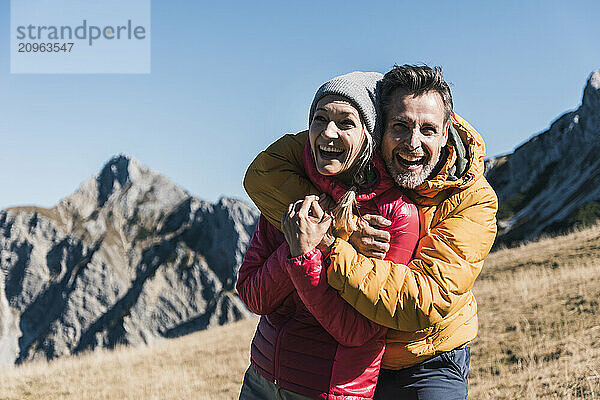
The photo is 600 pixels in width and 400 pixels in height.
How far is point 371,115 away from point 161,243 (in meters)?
132

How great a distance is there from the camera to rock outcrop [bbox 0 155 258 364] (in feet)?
376

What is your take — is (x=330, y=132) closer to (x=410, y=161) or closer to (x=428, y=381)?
(x=410, y=161)

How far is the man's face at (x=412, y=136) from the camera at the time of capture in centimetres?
307

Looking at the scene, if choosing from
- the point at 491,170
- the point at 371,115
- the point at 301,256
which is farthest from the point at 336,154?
the point at 491,170

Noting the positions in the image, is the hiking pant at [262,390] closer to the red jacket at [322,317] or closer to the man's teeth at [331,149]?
the red jacket at [322,317]

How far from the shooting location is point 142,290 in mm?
118688

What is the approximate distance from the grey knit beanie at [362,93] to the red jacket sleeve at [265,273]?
81 centimetres

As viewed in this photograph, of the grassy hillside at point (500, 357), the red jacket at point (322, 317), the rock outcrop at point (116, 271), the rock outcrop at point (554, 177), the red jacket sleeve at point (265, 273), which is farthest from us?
the rock outcrop at point (116, 271)

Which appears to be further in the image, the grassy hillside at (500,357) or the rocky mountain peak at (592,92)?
the rocky mountain peak at (592,92)

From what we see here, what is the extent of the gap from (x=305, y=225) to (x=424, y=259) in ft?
2.14

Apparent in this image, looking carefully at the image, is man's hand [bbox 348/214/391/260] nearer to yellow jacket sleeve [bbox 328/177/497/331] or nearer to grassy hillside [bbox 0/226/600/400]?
yellow jacket sleeve [bbox 328/177/497/331]

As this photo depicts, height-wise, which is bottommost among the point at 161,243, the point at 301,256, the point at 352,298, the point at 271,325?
the point at 161,243

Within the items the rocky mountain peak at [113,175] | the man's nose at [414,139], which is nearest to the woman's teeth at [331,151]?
the man's nose at [414,139]

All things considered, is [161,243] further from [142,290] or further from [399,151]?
[399,151]
